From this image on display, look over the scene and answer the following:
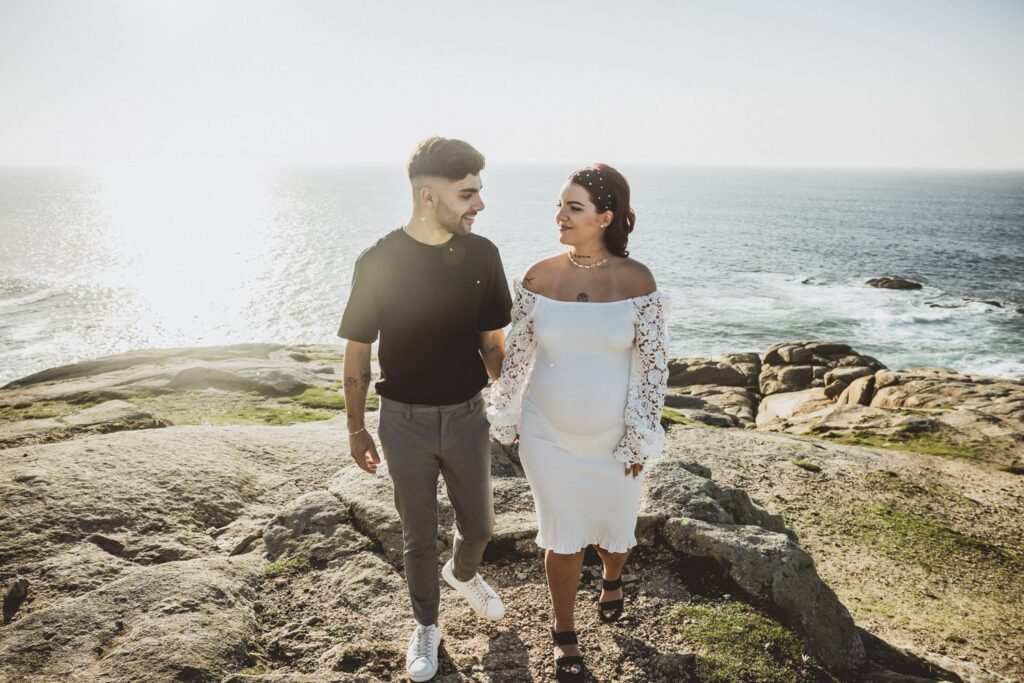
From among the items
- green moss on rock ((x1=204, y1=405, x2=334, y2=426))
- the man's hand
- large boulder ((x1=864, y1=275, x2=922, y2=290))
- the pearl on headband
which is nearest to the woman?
the pearl on headband

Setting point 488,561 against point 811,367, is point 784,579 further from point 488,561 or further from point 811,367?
point 811,367

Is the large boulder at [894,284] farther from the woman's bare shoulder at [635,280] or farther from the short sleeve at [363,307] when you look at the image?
the short sleeve at [363,307]

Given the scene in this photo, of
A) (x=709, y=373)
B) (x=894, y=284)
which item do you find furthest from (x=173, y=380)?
(x=894, y=284)

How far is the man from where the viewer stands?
3.93m

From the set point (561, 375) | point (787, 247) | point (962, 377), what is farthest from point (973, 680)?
point (787, 247)

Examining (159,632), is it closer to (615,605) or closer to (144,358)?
(615,605)

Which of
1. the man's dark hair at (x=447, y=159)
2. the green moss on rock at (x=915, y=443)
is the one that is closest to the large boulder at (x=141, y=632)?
the man's dark hair at (x=447, y=159)

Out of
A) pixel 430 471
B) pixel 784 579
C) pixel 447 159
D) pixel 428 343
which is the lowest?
pixel 784 579

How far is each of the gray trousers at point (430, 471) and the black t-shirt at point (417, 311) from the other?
4.8 inches

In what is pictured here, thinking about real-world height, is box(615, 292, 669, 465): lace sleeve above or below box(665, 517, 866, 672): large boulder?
above

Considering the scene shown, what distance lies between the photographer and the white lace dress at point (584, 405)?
4117 millimetres

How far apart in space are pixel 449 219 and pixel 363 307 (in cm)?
79

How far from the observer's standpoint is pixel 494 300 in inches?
169

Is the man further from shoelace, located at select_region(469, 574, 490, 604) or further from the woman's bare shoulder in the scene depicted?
the woman's bare shoulder
